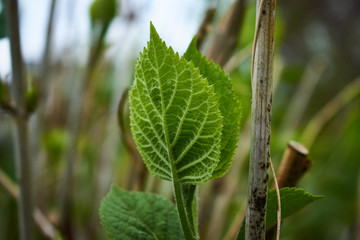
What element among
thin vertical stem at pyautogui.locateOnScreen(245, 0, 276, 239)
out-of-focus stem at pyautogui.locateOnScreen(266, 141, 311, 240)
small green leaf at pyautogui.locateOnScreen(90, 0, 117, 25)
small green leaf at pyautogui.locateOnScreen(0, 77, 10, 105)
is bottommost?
out-of-focus stem at pyautogui.locateOnScreen(266, 141, 311, 240)

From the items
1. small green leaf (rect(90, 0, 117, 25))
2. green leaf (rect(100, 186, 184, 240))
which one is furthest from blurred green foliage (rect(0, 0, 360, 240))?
green leaf (rect(100, 186, 184, 240))

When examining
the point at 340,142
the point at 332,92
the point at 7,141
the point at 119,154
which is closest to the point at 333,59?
the point at 332,92

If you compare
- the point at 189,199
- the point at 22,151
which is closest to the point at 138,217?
the point at 189,199

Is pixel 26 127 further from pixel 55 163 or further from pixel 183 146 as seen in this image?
pixel 55 163

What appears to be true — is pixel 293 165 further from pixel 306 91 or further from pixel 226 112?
pixel 306 91

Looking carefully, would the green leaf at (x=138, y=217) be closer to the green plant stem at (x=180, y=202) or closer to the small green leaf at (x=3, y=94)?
the green plant stem at (x=180, y=202)

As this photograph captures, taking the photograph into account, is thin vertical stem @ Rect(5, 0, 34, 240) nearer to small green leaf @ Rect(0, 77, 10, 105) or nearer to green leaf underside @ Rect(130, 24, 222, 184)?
small green leaf @ Rect(0, 77, 10, 105)

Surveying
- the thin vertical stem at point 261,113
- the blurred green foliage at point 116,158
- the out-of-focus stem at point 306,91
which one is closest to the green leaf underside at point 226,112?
the thin vertical stem at point 261,113
